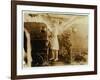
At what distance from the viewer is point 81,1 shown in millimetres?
1970

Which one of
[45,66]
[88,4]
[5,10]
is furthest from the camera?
[88,4]

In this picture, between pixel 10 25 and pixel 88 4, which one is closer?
pixel 10 25

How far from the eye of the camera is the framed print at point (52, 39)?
1781mm

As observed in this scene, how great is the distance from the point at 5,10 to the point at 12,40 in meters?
0.25

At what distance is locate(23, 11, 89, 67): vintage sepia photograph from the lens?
1820 millimetres

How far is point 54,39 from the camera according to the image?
1.88m

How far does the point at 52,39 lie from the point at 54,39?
2 cm

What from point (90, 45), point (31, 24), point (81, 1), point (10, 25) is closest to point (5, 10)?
point (10, 25)

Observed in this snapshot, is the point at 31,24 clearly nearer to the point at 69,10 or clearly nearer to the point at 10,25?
the point at 10,25

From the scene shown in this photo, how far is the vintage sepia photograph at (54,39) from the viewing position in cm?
182

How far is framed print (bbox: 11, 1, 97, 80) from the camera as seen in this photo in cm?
178

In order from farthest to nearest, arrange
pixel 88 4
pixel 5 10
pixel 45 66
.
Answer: pixel 88 4 < pixel 45 66 < pixel 5 10

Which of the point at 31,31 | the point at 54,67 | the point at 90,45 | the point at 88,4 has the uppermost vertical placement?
the point at 88,4

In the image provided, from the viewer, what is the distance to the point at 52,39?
188 cm
